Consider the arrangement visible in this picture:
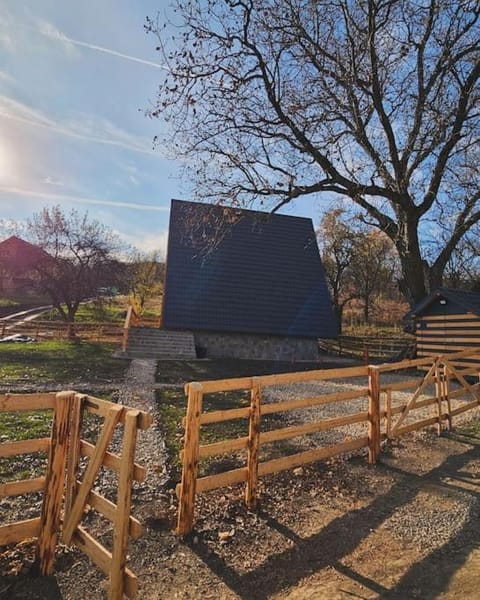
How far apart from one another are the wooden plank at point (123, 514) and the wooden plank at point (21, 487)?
0.69 metres

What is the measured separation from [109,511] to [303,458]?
8.27 feet

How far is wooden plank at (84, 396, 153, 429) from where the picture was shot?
2537 mm

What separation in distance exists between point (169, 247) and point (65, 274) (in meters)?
5.72

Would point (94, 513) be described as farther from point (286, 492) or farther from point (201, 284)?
point (201, 284)

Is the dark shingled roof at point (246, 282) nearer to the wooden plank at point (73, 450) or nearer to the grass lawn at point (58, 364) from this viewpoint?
the grass lawn at point (58, 364)

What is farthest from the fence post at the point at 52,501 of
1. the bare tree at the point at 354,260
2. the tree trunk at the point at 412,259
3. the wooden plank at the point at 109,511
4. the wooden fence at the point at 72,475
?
the bare tree at the point at 354,260

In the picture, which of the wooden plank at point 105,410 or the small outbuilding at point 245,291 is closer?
the wooden plank at point 105,410

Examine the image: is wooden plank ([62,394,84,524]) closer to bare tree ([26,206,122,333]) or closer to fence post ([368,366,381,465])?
fence post ([368,366,381,465])

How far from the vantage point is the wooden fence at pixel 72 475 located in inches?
98.8

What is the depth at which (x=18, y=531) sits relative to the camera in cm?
270

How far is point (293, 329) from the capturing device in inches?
732

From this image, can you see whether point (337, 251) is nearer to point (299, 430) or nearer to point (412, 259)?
point (412, 259)

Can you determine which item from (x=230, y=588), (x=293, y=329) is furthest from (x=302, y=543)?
(x=293, y=329)

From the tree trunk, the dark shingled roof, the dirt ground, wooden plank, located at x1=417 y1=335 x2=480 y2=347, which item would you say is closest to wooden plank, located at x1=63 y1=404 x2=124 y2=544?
the dirt ground
